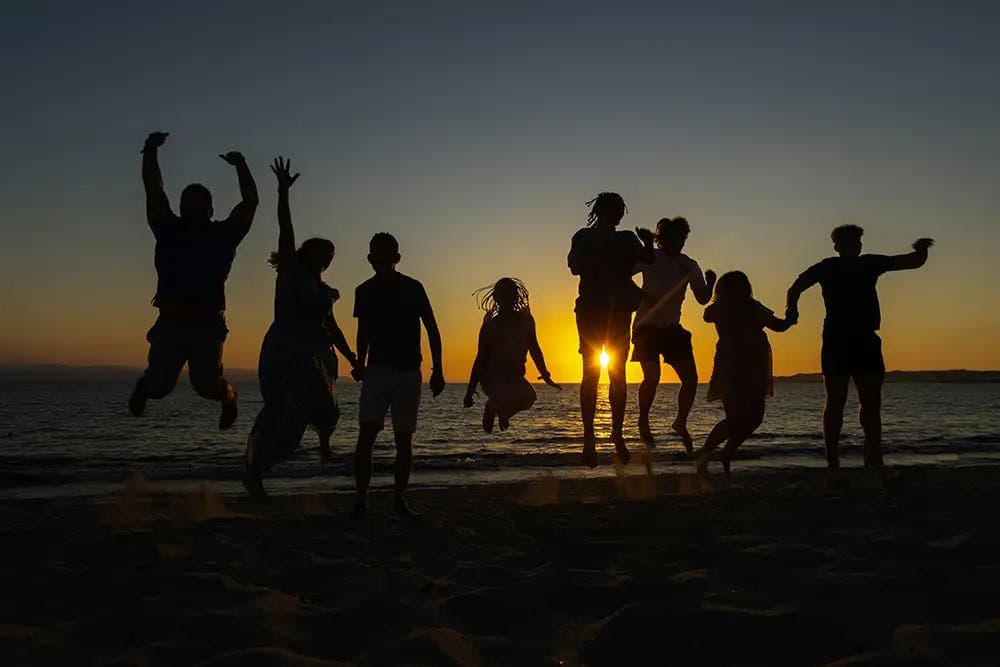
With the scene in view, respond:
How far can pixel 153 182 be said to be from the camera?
6422mm

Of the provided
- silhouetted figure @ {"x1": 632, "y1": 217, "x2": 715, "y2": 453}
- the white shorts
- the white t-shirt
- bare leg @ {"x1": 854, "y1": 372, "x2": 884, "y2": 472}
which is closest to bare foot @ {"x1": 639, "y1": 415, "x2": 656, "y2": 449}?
silhouetted figure @ {"x1": 632, "y1": 217, "x2": 715, "y2": 453}

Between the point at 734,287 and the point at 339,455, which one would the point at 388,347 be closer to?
the point at 734,287

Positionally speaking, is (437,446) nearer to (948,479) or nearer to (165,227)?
(948,479)

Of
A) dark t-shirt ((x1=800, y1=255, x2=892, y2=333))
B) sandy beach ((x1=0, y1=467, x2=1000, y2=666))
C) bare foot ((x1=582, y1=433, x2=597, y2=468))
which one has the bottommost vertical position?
sandy beach ((x1=0, y1=467, x2=1000, y2=666))

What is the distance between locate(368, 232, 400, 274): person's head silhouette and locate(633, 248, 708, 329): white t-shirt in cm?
328

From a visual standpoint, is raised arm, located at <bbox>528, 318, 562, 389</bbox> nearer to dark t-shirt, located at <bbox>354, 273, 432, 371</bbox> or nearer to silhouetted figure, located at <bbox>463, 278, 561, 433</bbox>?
silhouetted figure, located at <bbox>463, 278, 561, 433</bbox>

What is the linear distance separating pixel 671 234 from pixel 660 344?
1.28 m

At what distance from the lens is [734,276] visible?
28.2 feet

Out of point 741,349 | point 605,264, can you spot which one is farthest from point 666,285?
point 605,264

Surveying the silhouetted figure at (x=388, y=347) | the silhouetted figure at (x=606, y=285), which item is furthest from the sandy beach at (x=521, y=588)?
the silhouetted figure at (x=606, y=285)

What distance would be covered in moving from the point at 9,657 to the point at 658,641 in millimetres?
2594

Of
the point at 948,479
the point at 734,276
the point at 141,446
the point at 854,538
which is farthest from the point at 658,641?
the point at 141,446

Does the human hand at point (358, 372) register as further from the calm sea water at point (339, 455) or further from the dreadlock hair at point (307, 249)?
the calm sea water at point (339, 455)

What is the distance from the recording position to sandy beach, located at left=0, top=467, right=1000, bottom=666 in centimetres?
311
